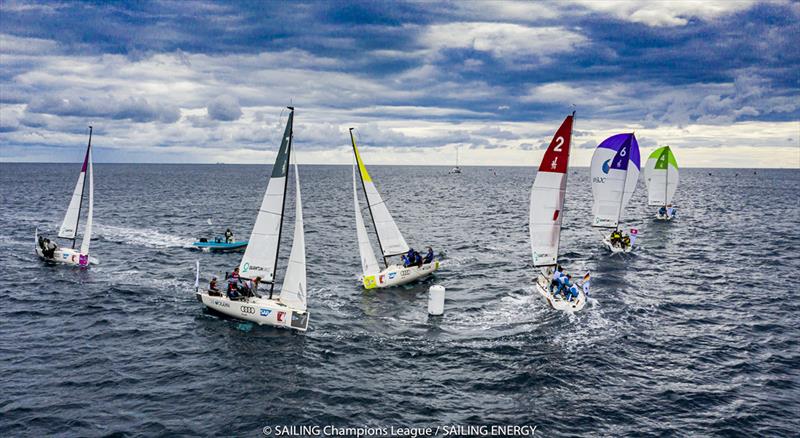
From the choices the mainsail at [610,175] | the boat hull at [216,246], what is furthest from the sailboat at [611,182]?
the boat hull at [216,246]

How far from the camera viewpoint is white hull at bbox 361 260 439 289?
111ft

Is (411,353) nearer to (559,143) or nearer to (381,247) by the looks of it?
(381,247)

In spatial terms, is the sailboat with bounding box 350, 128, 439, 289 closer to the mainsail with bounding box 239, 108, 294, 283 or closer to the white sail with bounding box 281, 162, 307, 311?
the mainsail with bounding box 239, 108, 294, 283

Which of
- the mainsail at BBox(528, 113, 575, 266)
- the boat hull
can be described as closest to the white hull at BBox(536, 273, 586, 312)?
the mainsail at BBox(528, 113, 575, 266)

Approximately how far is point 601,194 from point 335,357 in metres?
34.9

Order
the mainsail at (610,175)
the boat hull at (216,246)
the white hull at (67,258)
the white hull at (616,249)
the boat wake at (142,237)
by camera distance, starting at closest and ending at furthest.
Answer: the white hull at (67,258), the mainsail at (610,175), the white hull at (616,249), the boat hull at (216,246), the boat wake at (142,237)

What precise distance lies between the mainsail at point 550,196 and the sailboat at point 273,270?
13934mm

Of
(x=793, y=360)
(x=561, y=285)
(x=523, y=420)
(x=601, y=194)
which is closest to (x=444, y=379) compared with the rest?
(x=523, y=420)

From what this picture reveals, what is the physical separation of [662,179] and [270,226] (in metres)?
65.0

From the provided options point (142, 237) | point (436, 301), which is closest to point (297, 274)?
point (436, 301)

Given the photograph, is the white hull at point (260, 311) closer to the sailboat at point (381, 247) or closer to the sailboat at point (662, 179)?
the sailboat at point (381, 247)

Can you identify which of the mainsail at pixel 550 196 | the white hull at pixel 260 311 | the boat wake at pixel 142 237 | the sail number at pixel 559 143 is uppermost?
the sail number at pixel 559 143

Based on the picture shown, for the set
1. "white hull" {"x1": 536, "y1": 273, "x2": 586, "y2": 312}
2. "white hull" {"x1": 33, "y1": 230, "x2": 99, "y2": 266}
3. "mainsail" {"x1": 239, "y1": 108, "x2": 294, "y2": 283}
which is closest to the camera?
"mainsail" {"x1": 239, "y1": 108, "x2": 294, "y2": 283}

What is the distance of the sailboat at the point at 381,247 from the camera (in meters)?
33.9
